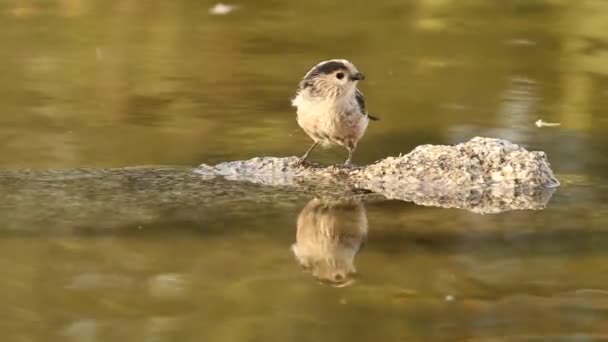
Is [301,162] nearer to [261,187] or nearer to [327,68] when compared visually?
[261,187]

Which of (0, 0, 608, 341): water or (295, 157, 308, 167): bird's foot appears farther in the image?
(295, 157, 308, 167): bird's foot

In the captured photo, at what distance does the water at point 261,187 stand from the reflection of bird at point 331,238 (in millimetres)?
22

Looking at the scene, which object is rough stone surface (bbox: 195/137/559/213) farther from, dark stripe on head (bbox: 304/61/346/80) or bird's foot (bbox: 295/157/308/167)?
dark stripe on head (bbox: 304/61/346/80)

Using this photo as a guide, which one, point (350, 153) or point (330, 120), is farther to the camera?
point (350, 153)

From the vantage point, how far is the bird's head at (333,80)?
266 inches

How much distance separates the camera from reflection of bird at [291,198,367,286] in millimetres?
5344

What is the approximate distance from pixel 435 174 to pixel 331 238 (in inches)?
44.0

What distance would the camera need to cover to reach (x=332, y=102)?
679cm

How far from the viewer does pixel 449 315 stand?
4785mm

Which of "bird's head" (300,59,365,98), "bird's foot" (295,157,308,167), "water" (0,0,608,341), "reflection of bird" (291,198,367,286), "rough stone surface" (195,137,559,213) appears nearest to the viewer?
"water" (0,0,608,341)

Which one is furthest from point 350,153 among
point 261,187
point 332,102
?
point 261,187

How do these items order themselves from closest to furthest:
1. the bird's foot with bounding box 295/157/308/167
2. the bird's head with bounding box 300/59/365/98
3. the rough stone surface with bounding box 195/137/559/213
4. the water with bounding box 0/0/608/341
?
the water with bounding box 0/0/608/341 < the rough stone surface with bounding box 195/137/559/213 < the bird's head with bounding box 300/59/365/98 < the bird's foot with bounding box 295/157/308/167

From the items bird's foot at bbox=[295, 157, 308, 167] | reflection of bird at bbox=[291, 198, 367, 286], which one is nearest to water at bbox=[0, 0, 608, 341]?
reflection of bird at bbox=[291, 198, 367, 286]

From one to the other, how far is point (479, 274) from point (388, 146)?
248 cm
